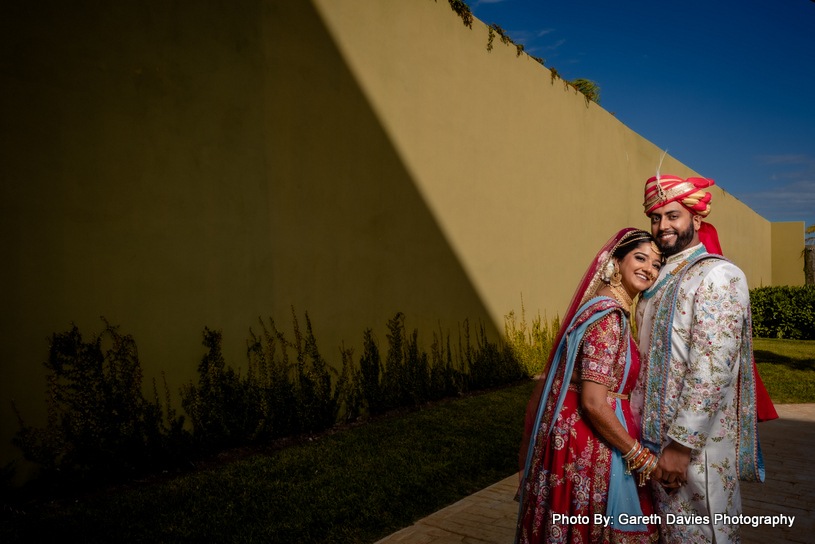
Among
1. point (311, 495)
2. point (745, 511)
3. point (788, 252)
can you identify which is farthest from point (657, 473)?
point (788, 252)

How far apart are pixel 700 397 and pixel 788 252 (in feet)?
107

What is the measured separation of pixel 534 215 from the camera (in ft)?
29.6

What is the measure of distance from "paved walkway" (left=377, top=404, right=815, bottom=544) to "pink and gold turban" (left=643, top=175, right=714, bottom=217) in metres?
1.96

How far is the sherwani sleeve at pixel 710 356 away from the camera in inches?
77.0

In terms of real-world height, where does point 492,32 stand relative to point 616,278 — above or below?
above

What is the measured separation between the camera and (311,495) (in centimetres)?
371

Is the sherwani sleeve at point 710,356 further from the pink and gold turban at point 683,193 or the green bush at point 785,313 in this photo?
the green bush at point 785,313

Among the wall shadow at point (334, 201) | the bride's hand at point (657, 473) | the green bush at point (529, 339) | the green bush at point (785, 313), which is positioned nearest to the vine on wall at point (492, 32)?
the wall shadow at point (334, 201)

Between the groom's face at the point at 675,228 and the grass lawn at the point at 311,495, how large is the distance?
217 cm

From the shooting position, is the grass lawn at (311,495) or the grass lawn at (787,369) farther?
the grass lawn at (787,369)

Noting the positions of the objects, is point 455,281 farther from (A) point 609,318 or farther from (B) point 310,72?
(A) point 609,318

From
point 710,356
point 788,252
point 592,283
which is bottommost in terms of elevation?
point 710,356

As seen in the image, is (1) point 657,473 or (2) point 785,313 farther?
(2) point 785,313

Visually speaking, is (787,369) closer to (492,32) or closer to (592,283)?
(492,32)
